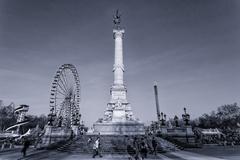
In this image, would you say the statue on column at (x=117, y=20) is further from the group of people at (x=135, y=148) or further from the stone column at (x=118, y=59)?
the group of people at (x=135, y=148)

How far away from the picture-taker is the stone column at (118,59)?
148 feet

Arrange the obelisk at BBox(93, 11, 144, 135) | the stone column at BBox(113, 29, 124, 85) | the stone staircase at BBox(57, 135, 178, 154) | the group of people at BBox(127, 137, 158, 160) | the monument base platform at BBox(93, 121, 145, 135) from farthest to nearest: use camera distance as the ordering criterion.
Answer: the stone column at BBox(113, 29, 124, 85), the obelisk at BBox(93, 11, 144, 135), the monument base platform at BBox(93, 121, 145, 135), the stone staircase at BBox(57, 135, 178, 154), the group of people at BBox(127, 137, 158, 160)

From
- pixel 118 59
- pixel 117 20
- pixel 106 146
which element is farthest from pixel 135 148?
pixel 117 20

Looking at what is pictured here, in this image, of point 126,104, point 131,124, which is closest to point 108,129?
point 131,124

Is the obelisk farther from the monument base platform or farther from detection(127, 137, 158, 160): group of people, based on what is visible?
detection(127, 137, 158, 160): group of people

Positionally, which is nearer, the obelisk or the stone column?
the obelisk

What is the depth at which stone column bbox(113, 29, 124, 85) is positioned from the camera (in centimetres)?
4512

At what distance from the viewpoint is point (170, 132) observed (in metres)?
29.2

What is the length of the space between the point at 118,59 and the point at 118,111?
14104 mm

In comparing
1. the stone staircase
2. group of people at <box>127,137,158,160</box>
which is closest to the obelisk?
the stone staircase

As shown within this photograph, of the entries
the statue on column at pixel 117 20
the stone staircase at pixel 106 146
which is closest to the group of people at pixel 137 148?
the stone staircase at pixel 106 146

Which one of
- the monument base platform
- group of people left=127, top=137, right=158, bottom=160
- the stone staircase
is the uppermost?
the monument base platform

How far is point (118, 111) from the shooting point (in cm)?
4081

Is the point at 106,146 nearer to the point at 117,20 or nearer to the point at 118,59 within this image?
the point at 118,59
